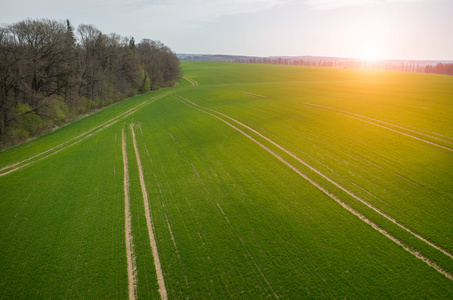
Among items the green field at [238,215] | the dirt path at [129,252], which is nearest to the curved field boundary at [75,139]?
the green field at [238,215]

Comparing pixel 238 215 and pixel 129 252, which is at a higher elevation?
pixel 238 215

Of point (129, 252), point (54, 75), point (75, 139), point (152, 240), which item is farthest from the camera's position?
point (54, 75)

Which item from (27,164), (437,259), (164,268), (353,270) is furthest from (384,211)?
(27,164)

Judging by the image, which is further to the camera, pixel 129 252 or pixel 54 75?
pixel 54 75

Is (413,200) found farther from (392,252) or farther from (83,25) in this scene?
(83,25)

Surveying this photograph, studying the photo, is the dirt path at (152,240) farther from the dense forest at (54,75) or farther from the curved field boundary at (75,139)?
the dense forest at (54,75)

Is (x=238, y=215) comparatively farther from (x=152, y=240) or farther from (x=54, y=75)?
(x=54, y=75)

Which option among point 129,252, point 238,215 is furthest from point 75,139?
point 238,215
